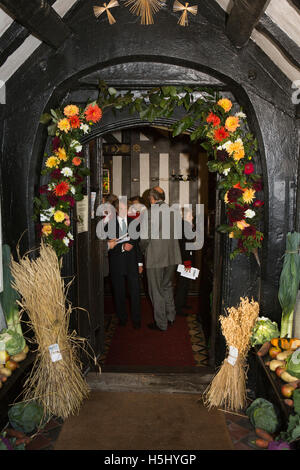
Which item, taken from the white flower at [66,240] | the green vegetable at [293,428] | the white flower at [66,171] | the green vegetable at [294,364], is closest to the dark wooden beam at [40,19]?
the white flower at [66,171]

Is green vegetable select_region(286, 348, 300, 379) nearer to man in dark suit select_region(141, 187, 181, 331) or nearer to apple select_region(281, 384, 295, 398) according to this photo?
apple select_region(281, 384, 295, 398)

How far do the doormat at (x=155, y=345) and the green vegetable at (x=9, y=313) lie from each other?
1230 mm

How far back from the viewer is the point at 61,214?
331cm

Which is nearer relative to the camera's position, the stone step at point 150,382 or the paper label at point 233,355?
the paper label at point 233,355

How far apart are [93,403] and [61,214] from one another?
5.31 feet

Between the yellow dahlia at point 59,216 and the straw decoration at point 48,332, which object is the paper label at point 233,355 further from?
the yellow dahlia at point 59,216

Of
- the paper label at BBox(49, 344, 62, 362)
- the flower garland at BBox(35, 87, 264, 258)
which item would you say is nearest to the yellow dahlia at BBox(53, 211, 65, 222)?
the flower garland at BBox(35, 87, 264, 258)

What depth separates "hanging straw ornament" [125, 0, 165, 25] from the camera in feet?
9.89

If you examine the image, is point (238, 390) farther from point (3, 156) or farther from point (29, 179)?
point (3, 156)

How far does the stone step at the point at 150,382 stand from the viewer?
11.7 ft

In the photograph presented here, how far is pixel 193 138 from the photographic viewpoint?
3.34 m

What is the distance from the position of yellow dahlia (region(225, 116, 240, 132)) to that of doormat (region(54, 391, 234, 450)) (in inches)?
90.4

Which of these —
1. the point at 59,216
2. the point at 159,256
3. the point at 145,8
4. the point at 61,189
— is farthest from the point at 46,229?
the point at 145,8

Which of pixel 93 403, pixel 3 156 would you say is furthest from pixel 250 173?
pixel 93 403
